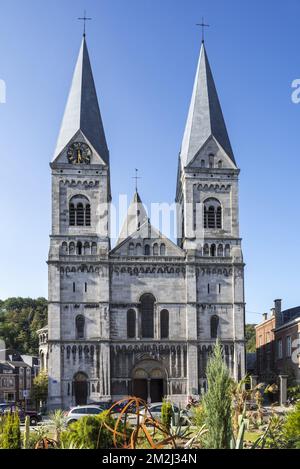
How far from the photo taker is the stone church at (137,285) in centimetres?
5803

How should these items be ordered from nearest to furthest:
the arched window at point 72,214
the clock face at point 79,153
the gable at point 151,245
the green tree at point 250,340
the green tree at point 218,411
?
the green tree at point 218,411, the gable at point 151,245, the arched window at point 72,214, the clock face at point 79,153, the green tree at point 250,340

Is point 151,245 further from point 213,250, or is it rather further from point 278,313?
point 278,313

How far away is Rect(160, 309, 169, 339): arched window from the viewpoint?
5953 cm

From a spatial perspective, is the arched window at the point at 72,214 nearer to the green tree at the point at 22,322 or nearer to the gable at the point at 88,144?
the gable at the point at 88,144

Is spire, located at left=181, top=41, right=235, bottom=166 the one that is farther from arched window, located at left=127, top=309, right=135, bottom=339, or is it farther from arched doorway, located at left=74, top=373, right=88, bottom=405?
arched doorway, located at left=74, top=373, right=88, bottom=405

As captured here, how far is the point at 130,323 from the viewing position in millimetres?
59375

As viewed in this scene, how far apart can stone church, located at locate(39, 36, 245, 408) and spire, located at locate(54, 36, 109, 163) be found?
143 mm

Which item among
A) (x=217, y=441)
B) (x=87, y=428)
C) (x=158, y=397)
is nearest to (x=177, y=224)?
(x=158, y=397)

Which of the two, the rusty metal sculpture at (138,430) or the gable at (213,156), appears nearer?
the rusty metal sculpture at (138,430)

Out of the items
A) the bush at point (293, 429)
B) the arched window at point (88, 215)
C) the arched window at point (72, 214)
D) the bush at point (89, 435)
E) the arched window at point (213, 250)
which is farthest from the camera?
the arched window at point (213, 250)

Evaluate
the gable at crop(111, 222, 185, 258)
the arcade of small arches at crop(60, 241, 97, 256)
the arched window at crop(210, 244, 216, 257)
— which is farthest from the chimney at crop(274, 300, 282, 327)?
the arcade of small arches at crop(60, 241, 97, 256)

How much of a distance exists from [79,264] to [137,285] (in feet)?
18.6

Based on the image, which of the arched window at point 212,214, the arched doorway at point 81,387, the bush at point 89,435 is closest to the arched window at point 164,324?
the arched doorway at point 81,387

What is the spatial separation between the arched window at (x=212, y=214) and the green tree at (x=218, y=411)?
4640 cm
